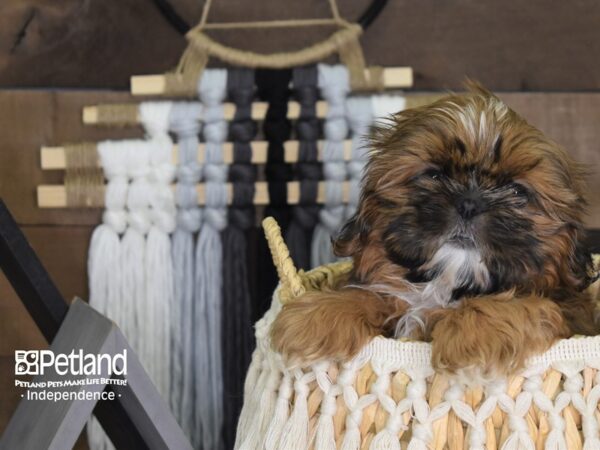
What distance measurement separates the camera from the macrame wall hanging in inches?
73.6

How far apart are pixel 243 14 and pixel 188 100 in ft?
0.88

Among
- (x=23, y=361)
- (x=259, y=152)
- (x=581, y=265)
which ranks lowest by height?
(x=23, y=361)

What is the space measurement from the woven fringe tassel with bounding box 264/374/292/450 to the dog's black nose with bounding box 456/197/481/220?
1.19 ft

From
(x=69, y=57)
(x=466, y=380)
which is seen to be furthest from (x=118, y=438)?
(x=69, y=57)

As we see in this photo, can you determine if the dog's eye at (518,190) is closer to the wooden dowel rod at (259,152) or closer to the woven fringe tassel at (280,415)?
the woven fringe tassel at (280,415)

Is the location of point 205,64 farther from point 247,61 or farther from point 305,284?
point 305,284

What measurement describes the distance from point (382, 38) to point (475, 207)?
86cm

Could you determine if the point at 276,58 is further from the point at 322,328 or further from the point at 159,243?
the point at 322,328

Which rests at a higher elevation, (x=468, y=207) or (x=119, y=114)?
(x=119, y=114)

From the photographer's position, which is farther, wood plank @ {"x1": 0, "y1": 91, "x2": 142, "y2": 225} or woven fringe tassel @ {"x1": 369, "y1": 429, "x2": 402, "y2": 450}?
wood plank @ {"x1": 0, "y1": 91, "x2": 142, "y2": 225}

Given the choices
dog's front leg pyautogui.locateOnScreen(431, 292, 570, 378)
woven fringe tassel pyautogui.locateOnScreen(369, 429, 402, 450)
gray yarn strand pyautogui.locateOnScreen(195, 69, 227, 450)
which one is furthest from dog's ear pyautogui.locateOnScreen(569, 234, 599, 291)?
gray yarn strand pyautogui.locateOnScreen(195, 69, 227, 450)

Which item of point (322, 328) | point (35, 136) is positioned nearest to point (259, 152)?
point (35, 136)

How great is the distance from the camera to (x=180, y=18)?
75.8 inches

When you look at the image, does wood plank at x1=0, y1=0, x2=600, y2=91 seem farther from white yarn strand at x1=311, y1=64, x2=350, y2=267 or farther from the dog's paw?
the dog's paw
